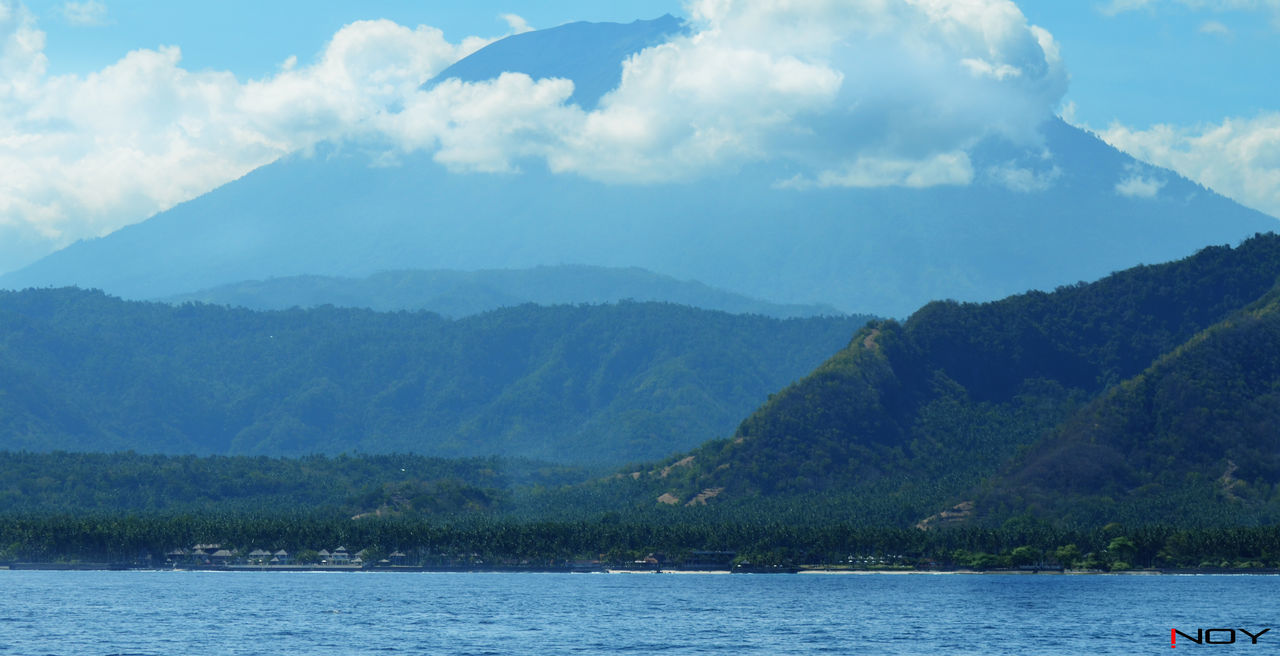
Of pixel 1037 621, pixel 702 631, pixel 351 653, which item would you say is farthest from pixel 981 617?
pixel 351 653

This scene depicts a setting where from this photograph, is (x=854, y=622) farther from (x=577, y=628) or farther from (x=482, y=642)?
(x=482, y=642)

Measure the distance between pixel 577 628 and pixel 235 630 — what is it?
35212 mm

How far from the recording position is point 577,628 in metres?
172

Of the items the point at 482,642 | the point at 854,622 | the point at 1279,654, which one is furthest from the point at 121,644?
the point at 1279,654

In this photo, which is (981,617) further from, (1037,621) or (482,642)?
(482,642)

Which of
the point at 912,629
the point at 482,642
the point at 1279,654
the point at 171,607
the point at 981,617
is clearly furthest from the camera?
the point at 171,607

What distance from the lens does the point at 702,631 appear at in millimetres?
167875

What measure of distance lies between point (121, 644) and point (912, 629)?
78970 millimetres

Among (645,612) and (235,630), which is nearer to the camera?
(235,630)

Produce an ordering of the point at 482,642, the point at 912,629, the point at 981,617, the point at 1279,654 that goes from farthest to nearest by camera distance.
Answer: the point at 981,617
the point at 912,629
the point at 482,642
the point at 1279,654

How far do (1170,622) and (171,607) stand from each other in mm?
115195

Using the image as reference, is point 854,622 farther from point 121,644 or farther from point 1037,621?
point 121,644

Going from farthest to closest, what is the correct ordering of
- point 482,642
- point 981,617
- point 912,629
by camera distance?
point 981,617 → point 912,629 → point 482,642

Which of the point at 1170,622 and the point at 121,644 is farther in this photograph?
the point at 1170,622
